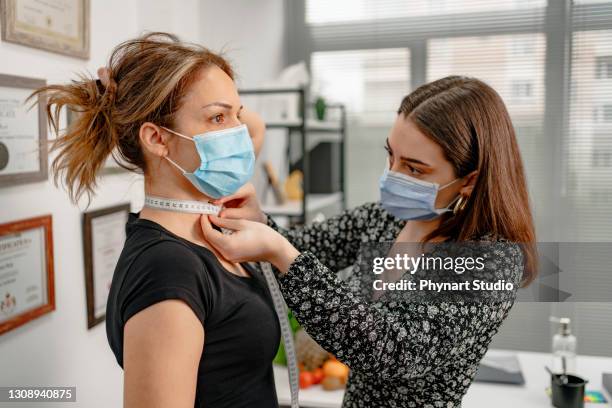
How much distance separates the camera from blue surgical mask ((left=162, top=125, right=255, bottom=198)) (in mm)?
1064

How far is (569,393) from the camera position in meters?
1.69

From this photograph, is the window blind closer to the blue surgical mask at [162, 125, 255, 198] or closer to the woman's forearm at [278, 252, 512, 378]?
the woman's forearm at [278, 252, 512, 378]

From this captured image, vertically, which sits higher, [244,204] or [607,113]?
[607,113]

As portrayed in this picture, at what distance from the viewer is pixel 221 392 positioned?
1021mm

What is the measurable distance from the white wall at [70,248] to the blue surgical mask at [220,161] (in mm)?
518

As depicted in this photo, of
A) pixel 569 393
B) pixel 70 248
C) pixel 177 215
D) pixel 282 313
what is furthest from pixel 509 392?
pixel 70 248

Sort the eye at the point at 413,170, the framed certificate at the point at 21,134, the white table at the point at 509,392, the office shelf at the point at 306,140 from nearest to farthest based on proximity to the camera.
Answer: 1. the framed certificate at the point at 21,134
2. the eye at the point at 413,170
3. the white table at the point at 509,392
4. the office shelf at the point at 306,140

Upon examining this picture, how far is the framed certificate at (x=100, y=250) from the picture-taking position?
62.8 inches

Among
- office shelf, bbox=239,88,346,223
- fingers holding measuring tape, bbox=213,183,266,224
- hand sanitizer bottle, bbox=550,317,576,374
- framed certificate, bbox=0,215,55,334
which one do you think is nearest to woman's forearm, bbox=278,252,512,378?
fingers holding measuring tape, bbox=213,183,266,224

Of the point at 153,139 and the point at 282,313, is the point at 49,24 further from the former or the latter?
the point at 282,313

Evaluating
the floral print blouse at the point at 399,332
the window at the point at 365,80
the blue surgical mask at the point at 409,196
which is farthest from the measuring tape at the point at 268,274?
the window at the point at 365,80

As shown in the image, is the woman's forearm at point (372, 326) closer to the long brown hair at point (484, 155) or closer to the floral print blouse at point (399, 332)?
the floral print blouse at point (399, 332)

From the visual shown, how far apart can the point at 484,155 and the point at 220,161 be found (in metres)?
0.62

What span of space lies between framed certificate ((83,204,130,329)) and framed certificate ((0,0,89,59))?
0.48 m
